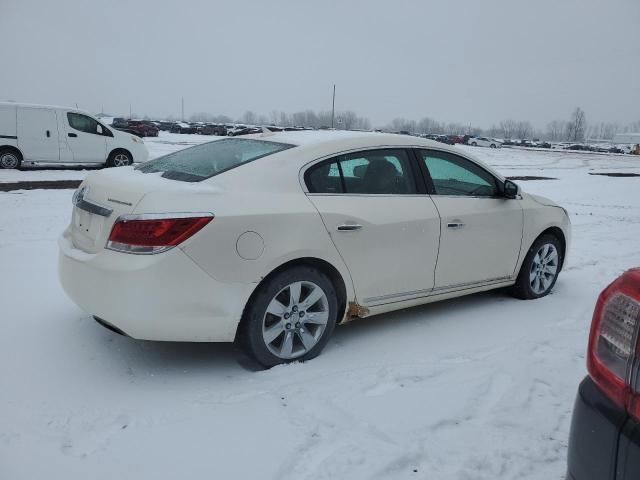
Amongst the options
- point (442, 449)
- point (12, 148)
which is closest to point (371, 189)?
point (442, 449)

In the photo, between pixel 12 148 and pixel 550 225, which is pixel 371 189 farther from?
pixel 12 148

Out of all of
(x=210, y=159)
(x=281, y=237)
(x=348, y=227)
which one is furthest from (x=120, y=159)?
(x=281, y=237)

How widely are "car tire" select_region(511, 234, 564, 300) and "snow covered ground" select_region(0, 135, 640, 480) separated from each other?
9.6 inches

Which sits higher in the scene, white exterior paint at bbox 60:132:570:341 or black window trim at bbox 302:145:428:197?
black window trim at bbox 302:145:428:197

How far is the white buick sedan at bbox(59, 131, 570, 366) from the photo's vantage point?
2.97m

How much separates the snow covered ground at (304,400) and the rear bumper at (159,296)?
40cm

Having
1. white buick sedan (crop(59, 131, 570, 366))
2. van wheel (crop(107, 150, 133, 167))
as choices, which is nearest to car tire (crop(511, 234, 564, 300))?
white buick sedan (crop(59, 131, 570, 366))

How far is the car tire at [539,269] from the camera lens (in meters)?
4.87

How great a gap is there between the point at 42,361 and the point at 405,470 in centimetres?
236

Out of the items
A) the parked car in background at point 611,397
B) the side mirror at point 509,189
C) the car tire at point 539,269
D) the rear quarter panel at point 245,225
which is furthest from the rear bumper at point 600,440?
the car tire at point 539,269

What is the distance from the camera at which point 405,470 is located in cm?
247

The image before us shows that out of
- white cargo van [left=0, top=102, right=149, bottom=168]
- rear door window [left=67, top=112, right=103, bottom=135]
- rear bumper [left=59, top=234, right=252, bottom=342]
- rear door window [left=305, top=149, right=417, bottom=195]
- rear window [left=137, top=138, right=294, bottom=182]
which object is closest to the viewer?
rear bumper [left=59, top=234, right=252, bottom=342]

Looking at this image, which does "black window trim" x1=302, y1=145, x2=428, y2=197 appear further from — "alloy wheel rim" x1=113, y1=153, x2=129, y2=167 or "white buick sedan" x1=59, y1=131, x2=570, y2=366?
"alloy wheel rim" x1=113, y1=153, x2=129, y2=167

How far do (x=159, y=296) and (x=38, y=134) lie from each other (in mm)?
13731
